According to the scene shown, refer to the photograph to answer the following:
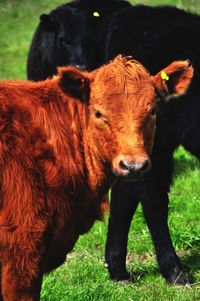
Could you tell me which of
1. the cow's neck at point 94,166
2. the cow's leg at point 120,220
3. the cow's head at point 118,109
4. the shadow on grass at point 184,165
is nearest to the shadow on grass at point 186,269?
the cow's leg at point 120,220

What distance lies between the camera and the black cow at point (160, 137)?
233 inches

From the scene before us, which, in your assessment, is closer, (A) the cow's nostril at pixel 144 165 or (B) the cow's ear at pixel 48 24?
(A) the cow's nostril at pixel 144 165

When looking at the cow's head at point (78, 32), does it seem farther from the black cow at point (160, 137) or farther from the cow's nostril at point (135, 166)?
the cow's nostril at point (135, 166)

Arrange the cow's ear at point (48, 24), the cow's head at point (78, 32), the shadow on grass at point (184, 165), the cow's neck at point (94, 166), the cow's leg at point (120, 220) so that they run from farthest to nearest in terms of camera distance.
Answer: the cow's ear at point (48, 24), the cow's head at point (78, 32), the shadow on grass at point (184, 165), the cow's leg at point (120, 220), the cow's neck at point (94, 166)

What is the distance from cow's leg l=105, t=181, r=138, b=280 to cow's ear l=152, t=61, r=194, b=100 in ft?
5.11

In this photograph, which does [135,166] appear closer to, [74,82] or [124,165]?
[124,165]

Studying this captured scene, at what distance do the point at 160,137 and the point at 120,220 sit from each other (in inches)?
32.3

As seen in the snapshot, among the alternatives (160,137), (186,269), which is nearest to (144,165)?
(160,137)

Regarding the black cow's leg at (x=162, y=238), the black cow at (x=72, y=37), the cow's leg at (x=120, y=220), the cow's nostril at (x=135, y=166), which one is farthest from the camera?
the black cow at (x=72, y=37)

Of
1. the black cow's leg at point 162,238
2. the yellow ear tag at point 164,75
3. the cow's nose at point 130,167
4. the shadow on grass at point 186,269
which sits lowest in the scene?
the shadow on grass at point 186,269

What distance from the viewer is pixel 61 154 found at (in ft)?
13.9

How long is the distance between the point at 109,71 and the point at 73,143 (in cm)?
49

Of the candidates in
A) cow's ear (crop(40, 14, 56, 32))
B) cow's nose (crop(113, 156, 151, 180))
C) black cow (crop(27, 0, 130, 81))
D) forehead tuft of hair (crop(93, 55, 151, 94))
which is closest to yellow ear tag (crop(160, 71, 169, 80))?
forehead tuft of hair (crop(93, 55, 151, 94))

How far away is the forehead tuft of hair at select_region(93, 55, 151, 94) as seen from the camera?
4203mm
